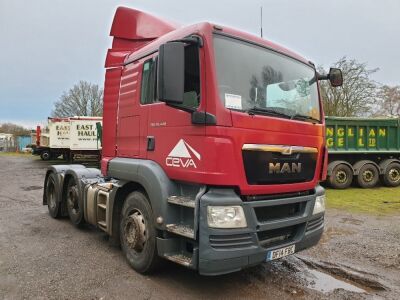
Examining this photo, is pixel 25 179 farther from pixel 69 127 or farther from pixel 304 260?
pixel 304 260

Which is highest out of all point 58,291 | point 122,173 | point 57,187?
point 122,173

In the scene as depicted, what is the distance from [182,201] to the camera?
3.66 meters

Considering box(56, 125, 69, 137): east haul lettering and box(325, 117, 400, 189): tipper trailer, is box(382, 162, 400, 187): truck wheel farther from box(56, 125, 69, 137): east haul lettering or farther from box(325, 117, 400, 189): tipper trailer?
box(56, 125, 69, 137): east haul lettering

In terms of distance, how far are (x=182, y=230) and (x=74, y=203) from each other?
3682 millimetres

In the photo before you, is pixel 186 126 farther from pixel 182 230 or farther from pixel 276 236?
pixel 276 236

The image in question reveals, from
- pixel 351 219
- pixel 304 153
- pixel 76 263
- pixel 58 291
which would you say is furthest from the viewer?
pixel 351 219

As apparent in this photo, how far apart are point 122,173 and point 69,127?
1744 cm

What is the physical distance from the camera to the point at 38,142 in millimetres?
25531

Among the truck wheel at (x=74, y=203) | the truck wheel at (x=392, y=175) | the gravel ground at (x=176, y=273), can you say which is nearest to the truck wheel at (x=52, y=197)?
the truck wheel at (x=74, y=203)

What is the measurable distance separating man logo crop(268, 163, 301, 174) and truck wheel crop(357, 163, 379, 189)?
9.29 m

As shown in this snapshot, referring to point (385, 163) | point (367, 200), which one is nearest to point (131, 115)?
point (367, 200)

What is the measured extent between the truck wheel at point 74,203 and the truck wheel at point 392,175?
410 inches

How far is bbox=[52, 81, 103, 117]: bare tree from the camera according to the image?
163 feet

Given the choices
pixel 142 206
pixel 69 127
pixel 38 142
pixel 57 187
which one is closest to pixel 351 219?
pixel 142 206
